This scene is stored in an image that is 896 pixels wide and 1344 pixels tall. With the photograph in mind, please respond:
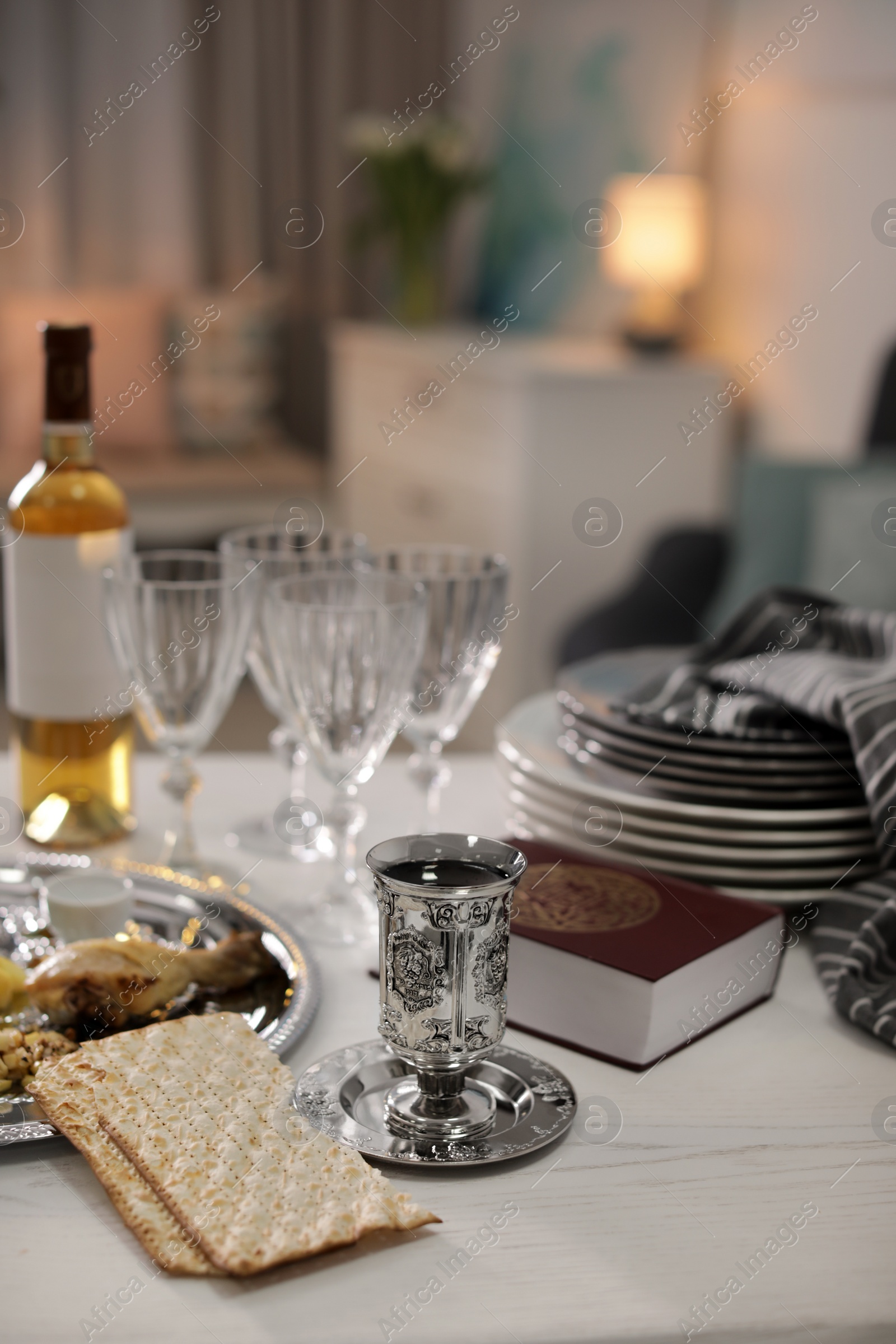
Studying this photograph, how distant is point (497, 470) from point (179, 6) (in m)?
1.94

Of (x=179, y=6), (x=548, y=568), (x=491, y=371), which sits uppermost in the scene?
(x=179, y=6)

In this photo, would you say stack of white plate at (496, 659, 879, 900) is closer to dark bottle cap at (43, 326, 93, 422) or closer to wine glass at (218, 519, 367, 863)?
wine glass at (218, 519, 367, 863)

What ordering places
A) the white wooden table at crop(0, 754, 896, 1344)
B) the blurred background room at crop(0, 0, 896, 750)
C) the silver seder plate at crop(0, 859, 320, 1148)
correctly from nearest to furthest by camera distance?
1. the white wooden table at crop(0, 754, 896, 1344)
2. the silver seder plate at crop(0, 859, 320, 1148)
3. the blurred background room at crop(0, 0, 896, 750)

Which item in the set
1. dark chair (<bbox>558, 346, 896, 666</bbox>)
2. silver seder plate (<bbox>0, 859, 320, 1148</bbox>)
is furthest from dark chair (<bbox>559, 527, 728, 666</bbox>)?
silver seder plate (<bbox>0, 859, 320, 1148</bbox>)

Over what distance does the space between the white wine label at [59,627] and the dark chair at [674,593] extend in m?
1.58

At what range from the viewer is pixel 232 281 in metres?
4.14

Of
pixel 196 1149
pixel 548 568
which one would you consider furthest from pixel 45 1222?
pixel 548 568

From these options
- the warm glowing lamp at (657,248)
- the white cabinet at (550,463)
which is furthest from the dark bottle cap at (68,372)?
the warm glowing lamp at (657,248)

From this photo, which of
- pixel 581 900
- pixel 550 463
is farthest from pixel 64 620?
pixel 550 463

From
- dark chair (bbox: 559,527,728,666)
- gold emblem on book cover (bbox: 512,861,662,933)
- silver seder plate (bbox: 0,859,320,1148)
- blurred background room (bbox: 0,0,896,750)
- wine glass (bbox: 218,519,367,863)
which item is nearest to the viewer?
silver seder plate (bbox: 0,859,320,1148)

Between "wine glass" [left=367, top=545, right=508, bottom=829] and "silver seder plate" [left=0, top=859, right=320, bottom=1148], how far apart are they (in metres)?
0.18

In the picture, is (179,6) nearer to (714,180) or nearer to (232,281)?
(232,281)

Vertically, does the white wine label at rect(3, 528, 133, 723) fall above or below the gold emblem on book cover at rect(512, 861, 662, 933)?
above

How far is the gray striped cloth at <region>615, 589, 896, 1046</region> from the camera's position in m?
0.78
